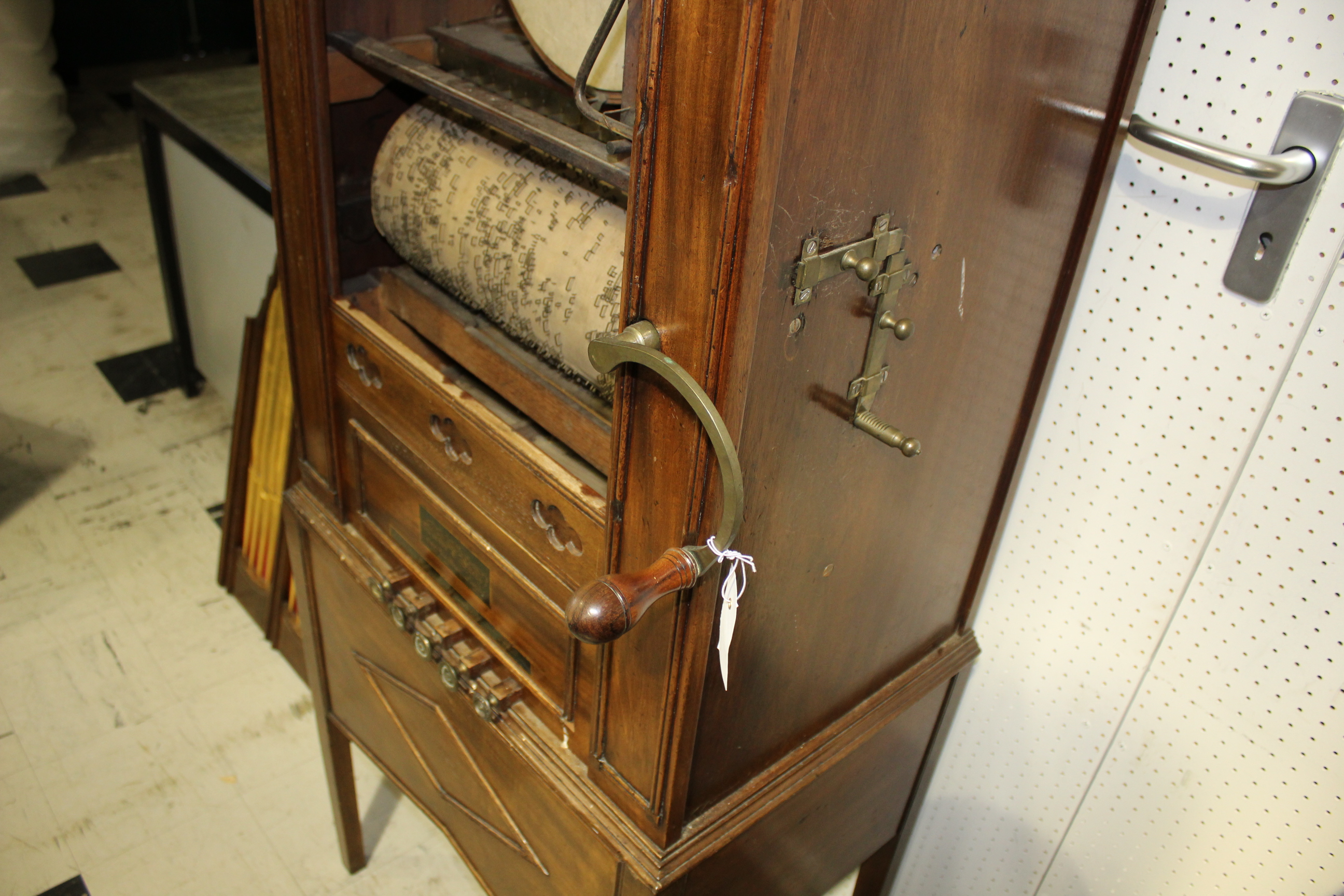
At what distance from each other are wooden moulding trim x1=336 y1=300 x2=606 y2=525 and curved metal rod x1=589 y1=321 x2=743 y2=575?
Result: 17 cm

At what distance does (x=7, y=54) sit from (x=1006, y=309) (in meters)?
4.22

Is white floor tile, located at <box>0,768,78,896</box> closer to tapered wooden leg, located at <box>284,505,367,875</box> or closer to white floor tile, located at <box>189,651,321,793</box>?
white floor tile, located at <box>189,651,321,793</box>

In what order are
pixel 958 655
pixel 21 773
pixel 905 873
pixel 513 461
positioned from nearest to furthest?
pixel 513 461
pixel 958 655
pixel 905 873
pixel 21 773

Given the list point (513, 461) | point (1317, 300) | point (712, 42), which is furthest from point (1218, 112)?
point (513, 461)

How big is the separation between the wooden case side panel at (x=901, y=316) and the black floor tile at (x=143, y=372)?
2477 mm

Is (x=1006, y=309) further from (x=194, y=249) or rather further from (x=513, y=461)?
(x=194, y=249)

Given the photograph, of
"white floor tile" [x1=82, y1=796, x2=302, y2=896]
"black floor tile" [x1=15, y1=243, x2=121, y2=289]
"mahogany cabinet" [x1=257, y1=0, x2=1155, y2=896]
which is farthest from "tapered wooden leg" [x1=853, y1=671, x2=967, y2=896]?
"black floor tile" [x1=15, y1=243, x2=121, y2=289]

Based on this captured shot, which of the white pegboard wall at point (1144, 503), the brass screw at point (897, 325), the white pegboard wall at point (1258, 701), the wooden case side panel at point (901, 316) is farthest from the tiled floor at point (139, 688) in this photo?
the brass screw at point (897, 325)

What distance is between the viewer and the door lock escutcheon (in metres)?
0.68

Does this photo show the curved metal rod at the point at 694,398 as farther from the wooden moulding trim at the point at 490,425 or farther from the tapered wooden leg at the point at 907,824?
the tapered wooden leg at the point at 907,824

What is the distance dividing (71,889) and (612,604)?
5.03ft

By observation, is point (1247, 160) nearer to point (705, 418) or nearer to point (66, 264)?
point (705, 418)

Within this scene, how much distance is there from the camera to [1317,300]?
893 millimetres

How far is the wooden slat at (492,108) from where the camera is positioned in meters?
0.77
